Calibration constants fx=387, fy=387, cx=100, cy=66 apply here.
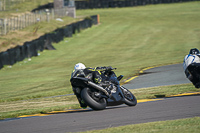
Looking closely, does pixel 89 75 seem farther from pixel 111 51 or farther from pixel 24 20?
pixel 24 20

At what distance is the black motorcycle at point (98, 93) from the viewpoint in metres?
9.41

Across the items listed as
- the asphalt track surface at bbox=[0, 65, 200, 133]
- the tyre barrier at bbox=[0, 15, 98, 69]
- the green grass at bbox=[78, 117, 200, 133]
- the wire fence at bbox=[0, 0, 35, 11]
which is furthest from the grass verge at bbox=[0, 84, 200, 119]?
the wire fence at bbox=[0, 0, 35, 11]

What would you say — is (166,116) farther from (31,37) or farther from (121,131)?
(31,37)

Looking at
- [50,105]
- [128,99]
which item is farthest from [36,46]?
[128,99]

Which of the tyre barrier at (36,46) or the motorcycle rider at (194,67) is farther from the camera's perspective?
the tyre barrier at (36,46)

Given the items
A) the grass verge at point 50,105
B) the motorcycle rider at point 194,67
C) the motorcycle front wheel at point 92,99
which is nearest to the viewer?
the motorcycle front wheel at point 92,99

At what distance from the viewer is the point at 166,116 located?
8.39 meters

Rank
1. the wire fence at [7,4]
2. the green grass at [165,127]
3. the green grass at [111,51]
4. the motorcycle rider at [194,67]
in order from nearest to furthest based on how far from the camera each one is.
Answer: the green grass at [165,127]
the motorcycle rider at [194,67]
the green grass at [111,51]
the wire fence at [7,4]

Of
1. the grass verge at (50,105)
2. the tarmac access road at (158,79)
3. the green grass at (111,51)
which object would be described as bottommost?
the green grass at (111,51)

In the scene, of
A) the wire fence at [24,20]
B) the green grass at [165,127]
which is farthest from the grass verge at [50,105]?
the wire fence at [24,20]

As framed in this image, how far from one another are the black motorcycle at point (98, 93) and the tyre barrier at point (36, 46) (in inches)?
674

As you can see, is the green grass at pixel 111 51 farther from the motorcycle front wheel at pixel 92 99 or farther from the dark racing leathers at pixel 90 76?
the motorcycle front wheel at pixel 92 99

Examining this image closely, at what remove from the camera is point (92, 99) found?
9.45 meters

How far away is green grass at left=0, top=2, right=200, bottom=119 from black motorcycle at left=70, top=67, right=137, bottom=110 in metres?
5.58
